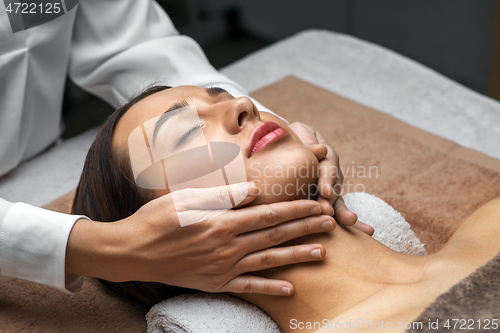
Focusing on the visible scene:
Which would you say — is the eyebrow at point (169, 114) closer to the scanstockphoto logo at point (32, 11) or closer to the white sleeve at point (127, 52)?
the white sleeve at point (127, 52)

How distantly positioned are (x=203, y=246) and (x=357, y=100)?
4.03 feet

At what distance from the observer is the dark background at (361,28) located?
7.88 feet

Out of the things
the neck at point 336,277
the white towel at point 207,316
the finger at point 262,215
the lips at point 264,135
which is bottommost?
the white towel at point 207,316

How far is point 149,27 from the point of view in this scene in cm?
163

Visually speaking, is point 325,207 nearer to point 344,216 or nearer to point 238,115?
point 344,216

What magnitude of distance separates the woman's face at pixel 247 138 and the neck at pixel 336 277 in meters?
0.14

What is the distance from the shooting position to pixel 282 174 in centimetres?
92

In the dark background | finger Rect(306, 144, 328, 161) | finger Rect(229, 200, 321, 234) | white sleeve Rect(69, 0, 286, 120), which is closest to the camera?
finger Rect(229, 200, 321, 234)

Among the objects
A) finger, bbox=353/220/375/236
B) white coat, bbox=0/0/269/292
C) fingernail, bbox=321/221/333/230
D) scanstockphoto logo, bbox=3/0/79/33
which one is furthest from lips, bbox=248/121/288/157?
scanstockphoto logo, bbox=3/0/79/33

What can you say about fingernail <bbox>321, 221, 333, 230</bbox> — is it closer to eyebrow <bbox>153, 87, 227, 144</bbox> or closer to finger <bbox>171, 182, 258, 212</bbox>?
finger <bbox>171, 182, 258, 212</bbox>

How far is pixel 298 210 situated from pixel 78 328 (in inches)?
23.9

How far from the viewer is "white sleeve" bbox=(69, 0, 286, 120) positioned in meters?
1.54

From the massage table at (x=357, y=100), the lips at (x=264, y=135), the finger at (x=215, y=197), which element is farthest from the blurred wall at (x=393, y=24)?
the finger at (x=215, y=197)

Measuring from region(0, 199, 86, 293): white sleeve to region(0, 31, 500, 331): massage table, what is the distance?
197mm
